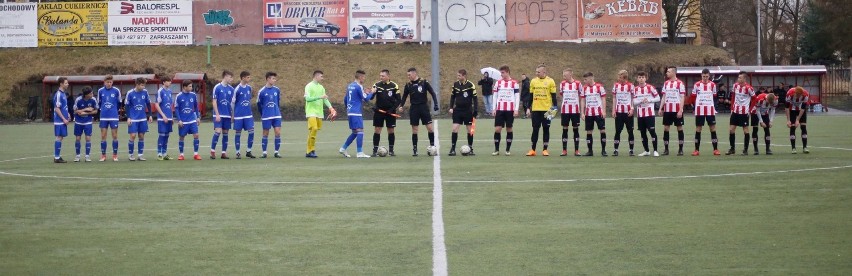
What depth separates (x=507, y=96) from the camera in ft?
83.0

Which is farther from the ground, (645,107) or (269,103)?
(269,103)

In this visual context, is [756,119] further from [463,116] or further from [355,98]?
[355,98]

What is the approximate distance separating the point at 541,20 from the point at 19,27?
2717 cm

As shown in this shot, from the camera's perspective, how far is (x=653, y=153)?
24719 mm

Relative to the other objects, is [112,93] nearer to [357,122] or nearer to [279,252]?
[357,122]

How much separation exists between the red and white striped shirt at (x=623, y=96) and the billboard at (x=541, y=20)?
35.3 metres

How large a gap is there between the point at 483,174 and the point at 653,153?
252 inches

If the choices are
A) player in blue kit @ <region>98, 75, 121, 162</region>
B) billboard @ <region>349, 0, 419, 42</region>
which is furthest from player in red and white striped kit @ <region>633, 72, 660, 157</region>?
billboard @ <region>349, 0, 419, 42</region>

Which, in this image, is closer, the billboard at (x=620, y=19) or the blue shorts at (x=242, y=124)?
the blue shorts at (x=242, y=124)

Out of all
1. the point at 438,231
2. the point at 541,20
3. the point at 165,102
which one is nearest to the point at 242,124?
the point at 165,102

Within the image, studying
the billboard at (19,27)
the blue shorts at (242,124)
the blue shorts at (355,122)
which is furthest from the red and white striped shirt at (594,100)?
the billboard at (19,27)

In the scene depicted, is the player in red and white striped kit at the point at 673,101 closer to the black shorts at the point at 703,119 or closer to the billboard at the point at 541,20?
the black shorts at the point at 703,119

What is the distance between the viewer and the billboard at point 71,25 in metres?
60.5

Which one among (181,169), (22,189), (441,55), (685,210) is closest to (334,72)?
(441,55)
